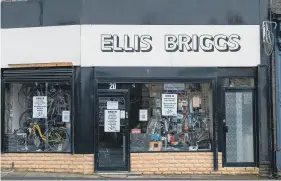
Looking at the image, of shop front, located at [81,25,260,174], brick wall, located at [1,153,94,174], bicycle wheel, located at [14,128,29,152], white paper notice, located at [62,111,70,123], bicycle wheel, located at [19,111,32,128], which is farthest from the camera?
bicycle wheel, located at [19,111,32,128]

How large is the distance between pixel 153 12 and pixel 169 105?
234cm

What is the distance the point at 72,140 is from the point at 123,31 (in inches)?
116

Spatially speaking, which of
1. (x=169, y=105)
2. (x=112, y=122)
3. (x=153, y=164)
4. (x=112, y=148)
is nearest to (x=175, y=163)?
(x=153, y=164)

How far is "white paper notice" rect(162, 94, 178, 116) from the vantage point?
35.4 feet

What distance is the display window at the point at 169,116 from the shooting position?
10.7m

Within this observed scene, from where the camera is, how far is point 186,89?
1088 centimetres

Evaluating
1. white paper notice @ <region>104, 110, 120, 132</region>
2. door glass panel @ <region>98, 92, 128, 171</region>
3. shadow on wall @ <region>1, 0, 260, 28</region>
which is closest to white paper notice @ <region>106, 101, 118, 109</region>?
white paper notice @ <region>104, 110, 120, 132</region>

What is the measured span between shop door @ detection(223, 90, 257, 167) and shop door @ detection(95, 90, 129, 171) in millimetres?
2479

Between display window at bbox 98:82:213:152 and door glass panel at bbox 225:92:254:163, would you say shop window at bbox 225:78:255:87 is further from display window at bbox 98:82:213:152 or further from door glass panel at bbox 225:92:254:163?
display window at bbox 98:82:213:152

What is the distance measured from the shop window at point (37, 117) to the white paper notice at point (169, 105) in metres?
2.36

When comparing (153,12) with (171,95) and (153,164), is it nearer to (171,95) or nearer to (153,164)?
(171,95)

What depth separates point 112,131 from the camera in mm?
10633

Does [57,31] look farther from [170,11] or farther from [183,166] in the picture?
[183,166]

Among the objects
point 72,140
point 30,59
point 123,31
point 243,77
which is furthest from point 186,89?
point 30,59
